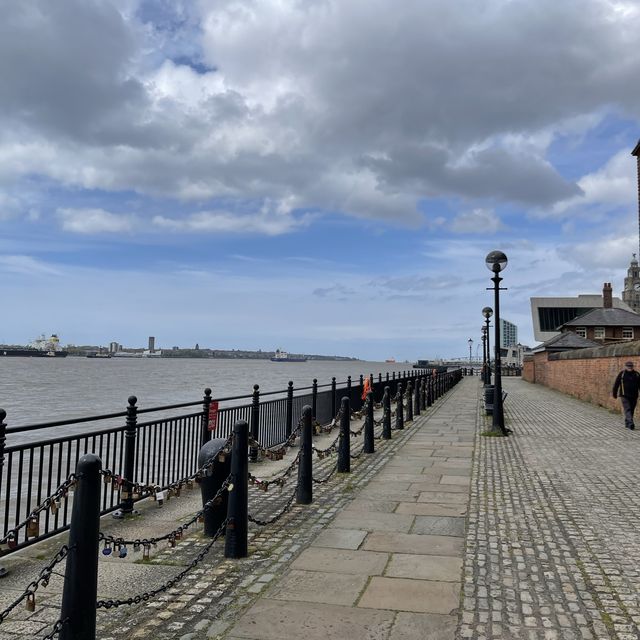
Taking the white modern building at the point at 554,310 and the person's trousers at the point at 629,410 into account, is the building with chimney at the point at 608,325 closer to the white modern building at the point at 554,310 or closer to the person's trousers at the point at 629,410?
the white modern building at the point at 554,310

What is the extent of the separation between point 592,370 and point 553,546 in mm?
20907

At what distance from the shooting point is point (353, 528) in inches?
247

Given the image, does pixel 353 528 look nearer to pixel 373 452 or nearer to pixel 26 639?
pixel 26 639

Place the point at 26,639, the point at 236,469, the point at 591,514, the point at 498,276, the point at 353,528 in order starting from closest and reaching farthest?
1. the point at 26,639
2. the point at 236,469
3. the point at 353,528
4. the point at 591,514
5. the point at 498,276

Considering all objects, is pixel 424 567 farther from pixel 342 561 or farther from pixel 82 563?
A: pixel 82 563

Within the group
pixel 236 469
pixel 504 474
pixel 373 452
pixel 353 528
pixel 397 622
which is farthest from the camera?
pixel 373 452

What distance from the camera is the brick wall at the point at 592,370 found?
19.9 meters

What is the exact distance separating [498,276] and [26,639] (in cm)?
1437

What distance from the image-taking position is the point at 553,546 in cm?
566

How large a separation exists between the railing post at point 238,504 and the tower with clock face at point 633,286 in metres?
161

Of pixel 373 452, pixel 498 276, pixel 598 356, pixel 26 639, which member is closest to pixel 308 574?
pixel 26 639

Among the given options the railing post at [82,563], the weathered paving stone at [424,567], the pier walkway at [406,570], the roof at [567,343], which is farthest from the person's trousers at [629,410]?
the roof at [567,343]

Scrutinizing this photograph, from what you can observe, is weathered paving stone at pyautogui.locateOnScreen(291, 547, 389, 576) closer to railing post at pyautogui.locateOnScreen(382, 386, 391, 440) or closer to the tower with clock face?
railing post at pyautogui.locateOnScreen(382, 386, 391, 440)

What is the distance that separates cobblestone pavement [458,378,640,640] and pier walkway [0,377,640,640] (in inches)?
0.7
